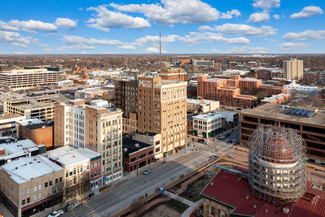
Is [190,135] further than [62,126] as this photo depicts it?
Yes

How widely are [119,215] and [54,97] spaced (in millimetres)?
120061

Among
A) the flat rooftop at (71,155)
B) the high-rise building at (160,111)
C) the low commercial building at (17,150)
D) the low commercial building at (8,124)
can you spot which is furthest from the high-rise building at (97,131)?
the low commercial building at (8,124)

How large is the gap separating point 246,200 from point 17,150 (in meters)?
64.1

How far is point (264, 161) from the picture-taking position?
51375 mm

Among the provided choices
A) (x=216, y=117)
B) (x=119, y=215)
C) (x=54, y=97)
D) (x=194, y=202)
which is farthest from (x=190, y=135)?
(x=54, y=97)

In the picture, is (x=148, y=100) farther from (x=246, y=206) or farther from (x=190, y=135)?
(x=246, y=206)

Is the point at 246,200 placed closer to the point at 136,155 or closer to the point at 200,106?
the point at 136,155

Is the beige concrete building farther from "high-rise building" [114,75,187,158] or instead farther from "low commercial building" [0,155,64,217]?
"low commercial building" [0,155,64,217]

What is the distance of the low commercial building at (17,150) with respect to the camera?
244ft

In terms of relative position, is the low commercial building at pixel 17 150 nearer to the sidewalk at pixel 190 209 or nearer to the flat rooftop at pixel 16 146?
the flat rooftop at pixel 16 146

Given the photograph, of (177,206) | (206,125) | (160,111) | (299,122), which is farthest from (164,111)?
(299,122)

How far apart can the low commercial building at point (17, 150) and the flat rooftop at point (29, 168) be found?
497 cm

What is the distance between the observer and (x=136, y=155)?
276ft

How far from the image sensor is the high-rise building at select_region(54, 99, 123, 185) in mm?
73938
